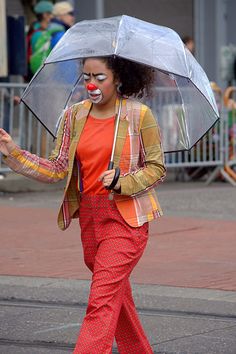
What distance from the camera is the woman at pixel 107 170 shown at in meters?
4.98

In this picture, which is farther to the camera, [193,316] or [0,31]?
[0,31]

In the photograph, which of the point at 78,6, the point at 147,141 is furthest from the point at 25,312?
the point at 78,6

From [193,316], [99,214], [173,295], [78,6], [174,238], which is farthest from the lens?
[78,6]

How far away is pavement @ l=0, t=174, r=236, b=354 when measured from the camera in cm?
641

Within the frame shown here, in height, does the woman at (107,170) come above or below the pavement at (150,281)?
above

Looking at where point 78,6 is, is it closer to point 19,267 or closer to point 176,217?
point 176,217

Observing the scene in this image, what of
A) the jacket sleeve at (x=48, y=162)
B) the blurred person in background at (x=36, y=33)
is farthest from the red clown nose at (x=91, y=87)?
the blurred person in background at (x=36, y=33)

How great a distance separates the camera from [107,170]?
493 cm

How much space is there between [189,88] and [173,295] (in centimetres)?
254

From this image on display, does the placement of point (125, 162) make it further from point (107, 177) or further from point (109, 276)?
point (109, 276)

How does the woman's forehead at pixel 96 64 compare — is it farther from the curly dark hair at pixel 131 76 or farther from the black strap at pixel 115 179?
the black strap at pixel 115 179

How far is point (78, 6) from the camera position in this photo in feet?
61.5

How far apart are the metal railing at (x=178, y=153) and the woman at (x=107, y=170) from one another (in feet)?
24.8

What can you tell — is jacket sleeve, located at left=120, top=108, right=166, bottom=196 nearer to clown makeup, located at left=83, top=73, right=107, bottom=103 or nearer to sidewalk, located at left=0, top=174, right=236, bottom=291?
clown makeup, located at left=83, top=73, right=107, bottom=103
